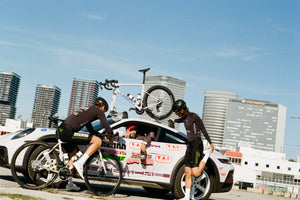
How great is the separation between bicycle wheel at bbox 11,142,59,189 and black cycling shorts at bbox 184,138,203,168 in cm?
247

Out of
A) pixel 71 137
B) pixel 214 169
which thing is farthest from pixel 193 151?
pixel 71 137

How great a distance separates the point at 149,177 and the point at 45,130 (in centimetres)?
231

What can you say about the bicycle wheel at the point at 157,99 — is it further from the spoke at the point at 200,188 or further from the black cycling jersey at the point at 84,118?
the black cycling jersey at the point at 84,118

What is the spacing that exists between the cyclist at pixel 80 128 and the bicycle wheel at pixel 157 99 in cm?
427

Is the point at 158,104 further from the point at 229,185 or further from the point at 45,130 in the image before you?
the point at 45,130

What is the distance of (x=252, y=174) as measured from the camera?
113562 mm

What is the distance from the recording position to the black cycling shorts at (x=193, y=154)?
691 centimetres

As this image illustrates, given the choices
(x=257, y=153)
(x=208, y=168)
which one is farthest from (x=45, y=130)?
(x=257, y=153)

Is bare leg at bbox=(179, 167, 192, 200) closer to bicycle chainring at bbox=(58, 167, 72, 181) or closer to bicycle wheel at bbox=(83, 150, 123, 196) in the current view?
bicycle wheel at bbox=(83, 150, 123, 196)

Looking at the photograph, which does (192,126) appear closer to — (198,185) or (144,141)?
(144,141)

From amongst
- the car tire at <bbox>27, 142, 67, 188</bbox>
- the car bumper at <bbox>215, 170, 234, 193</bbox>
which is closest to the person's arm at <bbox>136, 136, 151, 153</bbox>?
the car tire at <bbox>27, 142, 67, 188</bbox>

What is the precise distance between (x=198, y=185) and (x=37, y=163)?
10.8 feet

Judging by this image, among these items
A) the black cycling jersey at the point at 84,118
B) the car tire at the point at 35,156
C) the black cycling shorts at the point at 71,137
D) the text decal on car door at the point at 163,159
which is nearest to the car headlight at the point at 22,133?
the car tire at the point at 35,156

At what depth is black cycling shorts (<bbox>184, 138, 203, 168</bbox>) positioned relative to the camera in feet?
22.7
